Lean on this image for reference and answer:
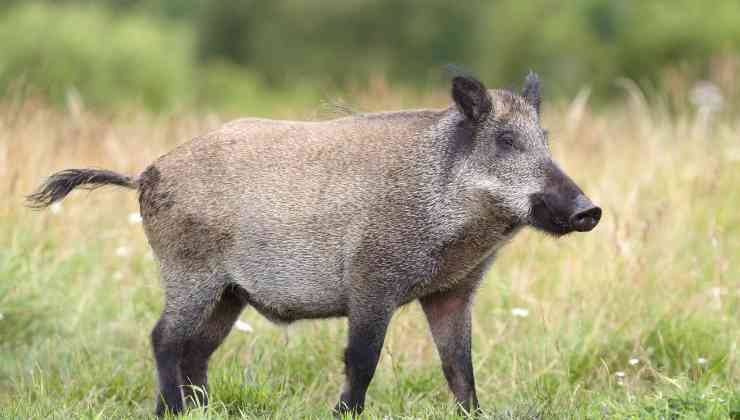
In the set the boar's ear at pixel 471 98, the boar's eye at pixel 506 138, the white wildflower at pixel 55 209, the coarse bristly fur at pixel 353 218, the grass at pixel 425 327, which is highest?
the boar's ear at pixel 471 98

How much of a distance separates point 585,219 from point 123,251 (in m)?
3.76

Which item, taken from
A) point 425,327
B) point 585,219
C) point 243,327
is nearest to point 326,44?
point 425,327

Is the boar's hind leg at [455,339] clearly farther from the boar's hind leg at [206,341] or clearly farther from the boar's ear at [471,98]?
the boar's hind leg at [206,341]

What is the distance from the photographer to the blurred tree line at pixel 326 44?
17.5m

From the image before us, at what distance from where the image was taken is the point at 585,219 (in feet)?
16.1

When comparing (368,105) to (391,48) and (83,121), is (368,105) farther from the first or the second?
(391,48)

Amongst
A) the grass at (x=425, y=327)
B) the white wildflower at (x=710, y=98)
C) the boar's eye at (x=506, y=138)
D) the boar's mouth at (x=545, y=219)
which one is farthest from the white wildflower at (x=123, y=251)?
the white wildflower at (x=710, y=98)

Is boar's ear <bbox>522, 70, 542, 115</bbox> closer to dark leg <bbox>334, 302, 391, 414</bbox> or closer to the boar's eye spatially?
the boar's eye

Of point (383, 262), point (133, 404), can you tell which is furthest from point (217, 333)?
point (383, 262)

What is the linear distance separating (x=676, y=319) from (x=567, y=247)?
4.54 feet

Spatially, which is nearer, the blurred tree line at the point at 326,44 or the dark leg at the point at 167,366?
the dark leg at the point at 167,366

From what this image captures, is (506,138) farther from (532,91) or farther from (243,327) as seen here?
(243,327)

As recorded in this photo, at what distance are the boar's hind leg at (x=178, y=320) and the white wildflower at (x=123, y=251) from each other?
221 cm

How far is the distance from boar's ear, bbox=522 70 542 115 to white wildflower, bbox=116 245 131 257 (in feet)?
10.7
